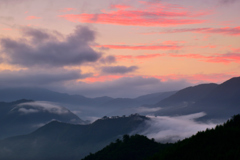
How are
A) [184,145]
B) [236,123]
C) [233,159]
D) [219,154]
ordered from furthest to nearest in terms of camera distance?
[236,123] → [184,145] → [219,154] → [233,159]

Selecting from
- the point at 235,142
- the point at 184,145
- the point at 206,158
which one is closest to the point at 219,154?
the point at 206,158

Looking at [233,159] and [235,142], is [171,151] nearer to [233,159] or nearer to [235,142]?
[235,142]

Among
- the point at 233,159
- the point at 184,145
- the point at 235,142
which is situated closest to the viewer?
Result: the point at 233,159

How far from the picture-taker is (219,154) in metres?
112

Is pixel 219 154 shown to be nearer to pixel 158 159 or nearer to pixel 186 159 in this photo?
pixel 186 159

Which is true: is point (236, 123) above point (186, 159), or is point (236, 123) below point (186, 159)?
above

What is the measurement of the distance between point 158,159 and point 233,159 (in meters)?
44.5

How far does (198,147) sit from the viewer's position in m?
131

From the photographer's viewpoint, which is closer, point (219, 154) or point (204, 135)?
point (219, 154)

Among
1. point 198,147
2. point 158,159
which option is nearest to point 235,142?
point 198,147

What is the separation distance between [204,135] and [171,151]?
16.1 m

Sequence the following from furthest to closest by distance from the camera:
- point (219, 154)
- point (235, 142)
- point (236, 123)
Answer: point (236, 123) → point (235, 142) → point (219, 154)

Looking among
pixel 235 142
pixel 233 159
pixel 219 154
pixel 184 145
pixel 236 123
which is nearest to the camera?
pixel 233 159

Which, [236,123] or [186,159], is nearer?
[186,159]
